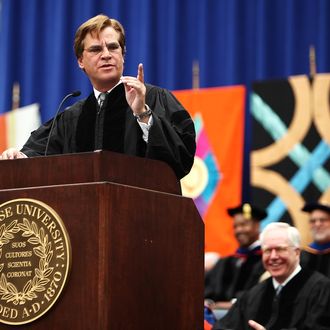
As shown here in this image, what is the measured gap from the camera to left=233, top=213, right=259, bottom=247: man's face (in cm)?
851

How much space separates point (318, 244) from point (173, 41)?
3.12 metres

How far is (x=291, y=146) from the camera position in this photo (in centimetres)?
A: 831

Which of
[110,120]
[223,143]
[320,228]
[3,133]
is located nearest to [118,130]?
[110,120]

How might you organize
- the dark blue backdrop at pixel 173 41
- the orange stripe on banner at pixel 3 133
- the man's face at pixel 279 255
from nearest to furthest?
1. the man's face at pixel 279 255
2. the dark blue backdrop at pixel 173 41
3. the orange stripe on banner at pixel 3 133

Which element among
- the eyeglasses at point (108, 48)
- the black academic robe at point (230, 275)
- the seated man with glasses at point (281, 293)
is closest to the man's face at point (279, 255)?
the seated man with glasses at point (281, 293)

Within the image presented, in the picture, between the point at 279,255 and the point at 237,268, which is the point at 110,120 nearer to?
the point at 279,255

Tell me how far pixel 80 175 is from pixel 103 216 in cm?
18

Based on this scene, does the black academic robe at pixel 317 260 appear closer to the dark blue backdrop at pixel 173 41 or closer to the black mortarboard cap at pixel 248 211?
the black mortarboard cap at pixel 248 211

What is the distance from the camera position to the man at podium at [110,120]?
312 centimetres

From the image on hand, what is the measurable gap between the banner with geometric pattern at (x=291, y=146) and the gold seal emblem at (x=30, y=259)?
575cm

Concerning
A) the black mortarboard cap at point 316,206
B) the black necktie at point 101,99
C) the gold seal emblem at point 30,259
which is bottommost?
the black mortarboard cap at point 316,206

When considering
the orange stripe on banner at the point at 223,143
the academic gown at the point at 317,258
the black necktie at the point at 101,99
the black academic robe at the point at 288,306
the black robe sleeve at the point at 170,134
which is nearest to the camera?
the black robe sleeve at the point at 170,134

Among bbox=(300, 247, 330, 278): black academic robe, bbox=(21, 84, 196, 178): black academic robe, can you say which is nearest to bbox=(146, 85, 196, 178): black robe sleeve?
bbox=(21, 84, 196, 178): black academic robe

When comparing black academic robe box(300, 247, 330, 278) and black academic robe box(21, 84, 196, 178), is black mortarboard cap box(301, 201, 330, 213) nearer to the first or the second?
black academic robe box(300, 247, 330, 278)
